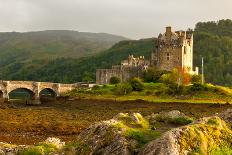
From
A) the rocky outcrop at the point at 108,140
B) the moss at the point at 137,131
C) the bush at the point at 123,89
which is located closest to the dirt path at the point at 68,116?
the bush at the point at 123,89

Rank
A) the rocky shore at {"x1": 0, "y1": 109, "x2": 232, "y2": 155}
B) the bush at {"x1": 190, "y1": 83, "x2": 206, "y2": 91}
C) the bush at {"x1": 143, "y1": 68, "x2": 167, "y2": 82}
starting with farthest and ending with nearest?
1. the bush at {"x1": 143, "y1": 68, "x2": 167, "y2": 82}
2. the bush at {"x1": 190, "y1": 83, "x2": 206, "y2": 91}
3. the rocky shore at {"x1": 0, "y1": 109, "x2": 232, "y2": 155}

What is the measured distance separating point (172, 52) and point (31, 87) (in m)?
28.0

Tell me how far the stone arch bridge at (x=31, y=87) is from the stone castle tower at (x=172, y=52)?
58.9 ft

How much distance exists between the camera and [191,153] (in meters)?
16.1

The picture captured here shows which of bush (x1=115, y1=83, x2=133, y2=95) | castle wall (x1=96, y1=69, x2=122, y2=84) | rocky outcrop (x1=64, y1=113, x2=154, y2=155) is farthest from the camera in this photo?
castle wall (x1=96, y1=69, x2=122, y2=84)

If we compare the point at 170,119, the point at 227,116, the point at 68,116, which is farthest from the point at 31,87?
the point at 227,116

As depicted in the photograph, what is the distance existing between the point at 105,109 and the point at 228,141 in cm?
6376

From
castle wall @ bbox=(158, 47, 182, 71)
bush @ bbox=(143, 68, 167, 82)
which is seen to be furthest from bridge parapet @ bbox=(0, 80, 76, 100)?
castle wall @ bbox=(158, 47, 182, 71)

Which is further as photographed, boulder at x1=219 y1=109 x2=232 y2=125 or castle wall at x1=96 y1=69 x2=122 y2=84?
castle wall at x1=96 y1=69 x2=122 y2=84

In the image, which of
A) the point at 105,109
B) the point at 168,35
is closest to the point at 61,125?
the point at 105,109

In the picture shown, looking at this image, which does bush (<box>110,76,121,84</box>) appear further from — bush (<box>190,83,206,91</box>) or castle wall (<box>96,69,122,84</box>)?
bush (<box>190,83,206,91</box>)

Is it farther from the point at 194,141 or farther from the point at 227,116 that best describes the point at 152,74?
the point at 194,141

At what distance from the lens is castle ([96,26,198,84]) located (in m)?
111

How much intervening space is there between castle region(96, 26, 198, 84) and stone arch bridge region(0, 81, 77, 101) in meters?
9.50
